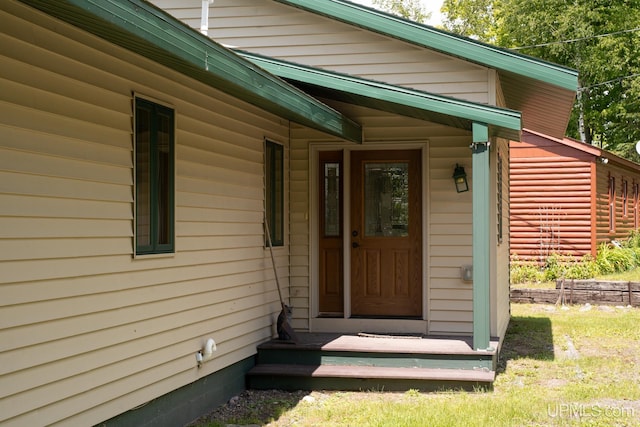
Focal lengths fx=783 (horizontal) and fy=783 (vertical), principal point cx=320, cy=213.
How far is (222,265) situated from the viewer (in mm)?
7090

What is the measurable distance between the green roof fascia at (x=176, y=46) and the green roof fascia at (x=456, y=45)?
1367 mm

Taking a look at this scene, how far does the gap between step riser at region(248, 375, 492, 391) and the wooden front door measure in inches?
69.9

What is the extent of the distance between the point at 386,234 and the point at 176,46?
16.3 ft

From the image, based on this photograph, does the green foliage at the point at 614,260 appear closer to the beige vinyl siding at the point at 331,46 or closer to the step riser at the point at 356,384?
the beige vinyl siding at the point at 331,46

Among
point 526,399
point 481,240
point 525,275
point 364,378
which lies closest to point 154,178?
point 364,378

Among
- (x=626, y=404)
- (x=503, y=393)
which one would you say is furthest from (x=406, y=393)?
(x=626, y=404)

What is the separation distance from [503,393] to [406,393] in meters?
0.89

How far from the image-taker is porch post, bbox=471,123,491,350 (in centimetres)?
745

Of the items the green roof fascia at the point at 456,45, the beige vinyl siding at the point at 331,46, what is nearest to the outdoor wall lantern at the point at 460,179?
the beige vinyl siding at the point at 331,46

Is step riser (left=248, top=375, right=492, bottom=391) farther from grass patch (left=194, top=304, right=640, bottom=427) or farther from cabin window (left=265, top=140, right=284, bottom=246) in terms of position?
cabin window (left=265, top=140, right=284, bottom=246)

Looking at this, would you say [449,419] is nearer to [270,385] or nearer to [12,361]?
[270,385]

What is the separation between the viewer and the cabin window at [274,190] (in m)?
8.46

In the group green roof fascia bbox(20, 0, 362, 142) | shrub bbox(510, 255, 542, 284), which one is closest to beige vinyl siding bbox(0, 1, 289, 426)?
green roof fascia bbox(20, 0, 362, 142)

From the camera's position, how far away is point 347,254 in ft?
30.0
